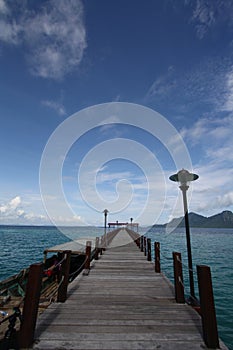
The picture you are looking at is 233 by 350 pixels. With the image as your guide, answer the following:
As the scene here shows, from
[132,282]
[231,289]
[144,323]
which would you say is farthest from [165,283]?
[231,289]

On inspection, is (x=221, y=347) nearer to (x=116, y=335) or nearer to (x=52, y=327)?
(x=116, y=335)

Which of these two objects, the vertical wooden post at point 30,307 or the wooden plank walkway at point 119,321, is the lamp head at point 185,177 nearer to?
the wooden plank walkway at point 119,321

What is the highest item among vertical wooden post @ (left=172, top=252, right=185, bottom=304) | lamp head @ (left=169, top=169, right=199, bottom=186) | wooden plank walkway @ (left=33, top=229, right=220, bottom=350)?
lamp head @ (left=169, top=169, right=199, bottom=186)

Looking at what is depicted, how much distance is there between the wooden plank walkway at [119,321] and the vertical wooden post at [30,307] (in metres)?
0.18

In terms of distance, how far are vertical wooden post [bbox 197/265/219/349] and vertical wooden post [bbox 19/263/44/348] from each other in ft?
8.76

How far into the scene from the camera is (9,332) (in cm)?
291

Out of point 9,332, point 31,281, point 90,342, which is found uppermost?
point 31,281

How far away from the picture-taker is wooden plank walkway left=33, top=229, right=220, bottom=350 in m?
3.01

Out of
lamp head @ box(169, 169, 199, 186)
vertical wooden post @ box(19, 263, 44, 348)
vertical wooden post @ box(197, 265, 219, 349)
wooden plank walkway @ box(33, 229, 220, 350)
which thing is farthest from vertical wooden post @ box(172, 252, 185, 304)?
lamp head @ box(169, 169, 199, 186)

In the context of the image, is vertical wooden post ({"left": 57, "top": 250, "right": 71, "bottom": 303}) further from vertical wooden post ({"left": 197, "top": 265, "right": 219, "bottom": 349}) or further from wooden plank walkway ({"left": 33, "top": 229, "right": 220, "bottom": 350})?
vertical wooden post ({"left": 197, "top": 265, "right": 219, "bottom": 349})

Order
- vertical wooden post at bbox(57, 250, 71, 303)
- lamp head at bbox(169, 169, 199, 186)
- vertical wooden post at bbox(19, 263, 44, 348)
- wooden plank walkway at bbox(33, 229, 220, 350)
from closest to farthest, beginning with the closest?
vertical wooden post at bbox(19, 263, 44, 348) → wooden plank walkway at bbox(33, 229, 220, 350) → vertical wooden post at bbox(57, 250, 71, 303) → lamp head at bbox(169, 169, 199, 186)

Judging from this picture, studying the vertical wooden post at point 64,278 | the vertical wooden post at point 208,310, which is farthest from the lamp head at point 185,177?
the vertical wooden post at point 64,278

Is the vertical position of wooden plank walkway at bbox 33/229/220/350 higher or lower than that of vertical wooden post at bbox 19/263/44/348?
lower

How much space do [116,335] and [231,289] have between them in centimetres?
1308
